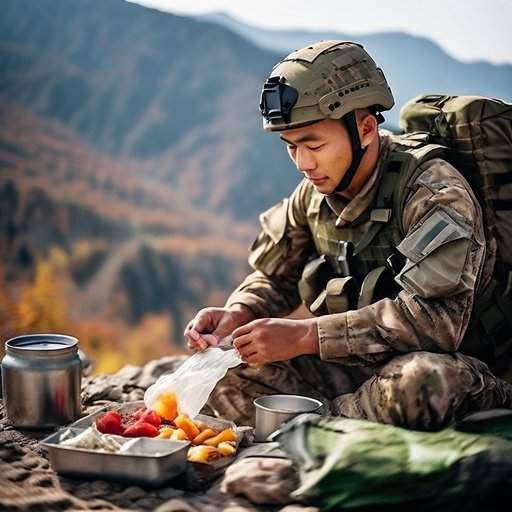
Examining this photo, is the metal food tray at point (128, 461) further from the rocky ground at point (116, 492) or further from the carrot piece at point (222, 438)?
the carrot piece at point (222, 438)

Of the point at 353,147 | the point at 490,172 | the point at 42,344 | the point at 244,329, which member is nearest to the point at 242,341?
the point at 244,329

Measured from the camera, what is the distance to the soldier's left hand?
138 inches

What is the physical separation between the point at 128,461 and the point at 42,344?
1.17 m

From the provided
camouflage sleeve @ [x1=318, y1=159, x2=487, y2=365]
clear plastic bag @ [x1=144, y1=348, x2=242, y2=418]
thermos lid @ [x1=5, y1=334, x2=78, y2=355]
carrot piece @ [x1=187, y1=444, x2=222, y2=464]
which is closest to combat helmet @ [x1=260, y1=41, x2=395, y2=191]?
camouflage sleeve @ [x1=318, y1=159, x2=487, y2=365]

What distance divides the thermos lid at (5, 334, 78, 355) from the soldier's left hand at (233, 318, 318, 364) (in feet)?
3.07

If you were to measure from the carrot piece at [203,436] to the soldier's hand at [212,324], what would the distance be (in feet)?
1.36

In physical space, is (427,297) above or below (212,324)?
above

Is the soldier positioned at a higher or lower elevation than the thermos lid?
higher

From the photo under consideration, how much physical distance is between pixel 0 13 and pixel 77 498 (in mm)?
15397

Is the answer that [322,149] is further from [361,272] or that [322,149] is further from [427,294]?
[427,294]

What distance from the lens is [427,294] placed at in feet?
11.1

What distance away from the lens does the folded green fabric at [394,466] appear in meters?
2.86

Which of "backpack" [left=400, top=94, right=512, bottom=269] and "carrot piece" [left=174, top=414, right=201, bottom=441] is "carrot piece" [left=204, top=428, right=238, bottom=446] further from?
"backpack" [left=400, top=94, right=512, bottom=269]

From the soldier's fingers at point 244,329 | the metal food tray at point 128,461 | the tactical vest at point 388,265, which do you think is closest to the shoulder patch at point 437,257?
the tactical vest at point 388,265
